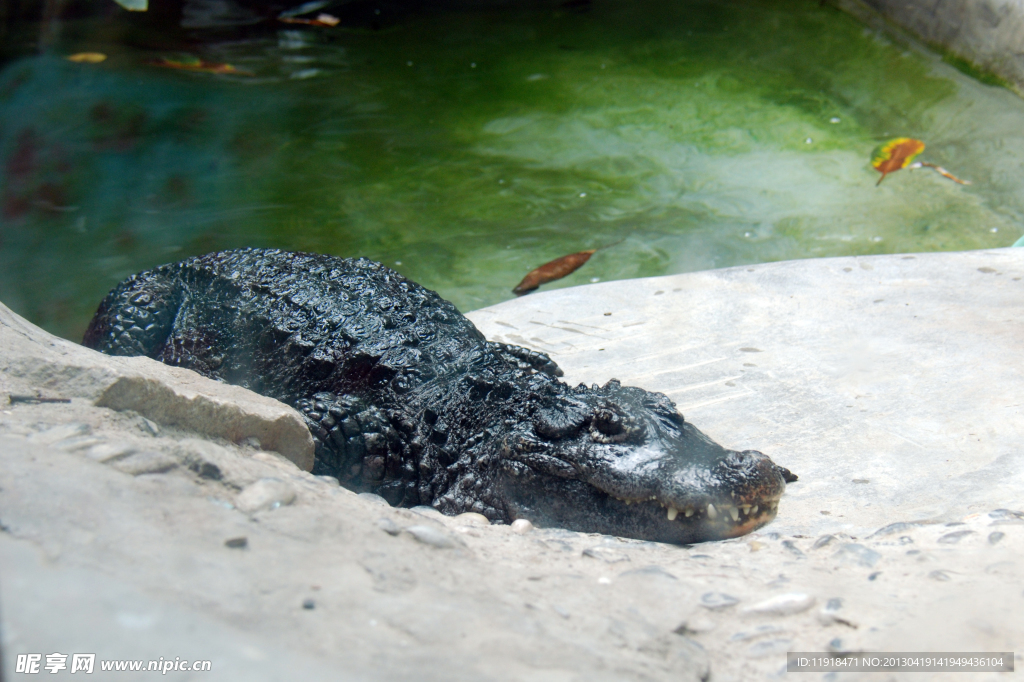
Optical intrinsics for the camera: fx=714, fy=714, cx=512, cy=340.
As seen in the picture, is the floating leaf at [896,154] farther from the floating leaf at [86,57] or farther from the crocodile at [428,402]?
the floating leaf at [86,57]

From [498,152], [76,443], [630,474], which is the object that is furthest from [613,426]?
[498,152]

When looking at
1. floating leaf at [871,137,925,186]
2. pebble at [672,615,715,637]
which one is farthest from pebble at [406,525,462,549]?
floating leaf at [871,137,925,186]

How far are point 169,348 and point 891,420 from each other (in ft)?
9.74

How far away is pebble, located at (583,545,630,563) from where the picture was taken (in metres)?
1.53

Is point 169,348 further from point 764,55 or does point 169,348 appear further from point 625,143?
point 764,55

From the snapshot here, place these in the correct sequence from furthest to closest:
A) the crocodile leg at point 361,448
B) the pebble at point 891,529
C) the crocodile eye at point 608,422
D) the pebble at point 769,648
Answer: the crocodile leg at point 361,448, the crocodile eye at point 608,422, the pebble at point 891,529, the pebble at point 769,648

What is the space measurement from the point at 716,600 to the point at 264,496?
2.87 feet

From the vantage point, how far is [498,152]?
568 centimetres

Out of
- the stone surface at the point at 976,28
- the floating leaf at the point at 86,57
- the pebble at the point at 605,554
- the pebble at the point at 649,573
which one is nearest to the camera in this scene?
the pebble at the point at 649,573

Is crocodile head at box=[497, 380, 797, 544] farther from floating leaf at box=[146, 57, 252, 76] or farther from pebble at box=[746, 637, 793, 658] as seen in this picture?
floating leaf at box=[146, 57, 252, 76]

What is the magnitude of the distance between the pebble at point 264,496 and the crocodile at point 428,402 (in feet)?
2.87

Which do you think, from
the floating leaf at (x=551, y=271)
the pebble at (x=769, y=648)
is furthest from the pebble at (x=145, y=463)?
the floating leaf at (x=551, y=271)

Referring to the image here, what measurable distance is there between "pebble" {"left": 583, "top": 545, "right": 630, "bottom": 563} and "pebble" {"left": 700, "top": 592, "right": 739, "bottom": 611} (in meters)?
0.22

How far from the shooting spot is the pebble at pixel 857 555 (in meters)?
1.48
